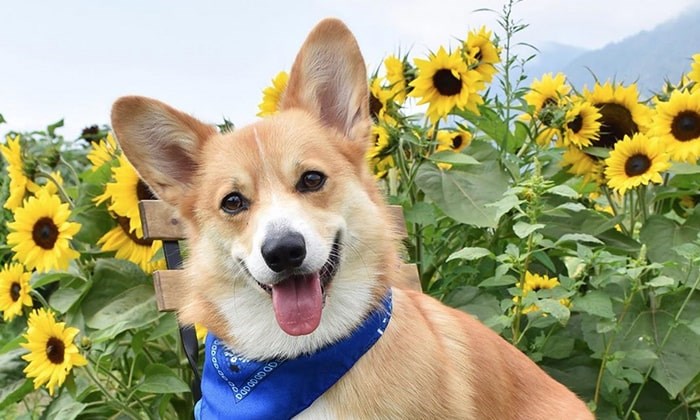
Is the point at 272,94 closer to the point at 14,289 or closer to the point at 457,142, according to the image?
the point at 457,142

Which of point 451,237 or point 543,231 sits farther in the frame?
point 451,237

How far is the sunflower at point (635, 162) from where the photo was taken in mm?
2840

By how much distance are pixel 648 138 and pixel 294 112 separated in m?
1.59

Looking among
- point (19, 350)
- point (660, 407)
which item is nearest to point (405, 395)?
point (660, 407)

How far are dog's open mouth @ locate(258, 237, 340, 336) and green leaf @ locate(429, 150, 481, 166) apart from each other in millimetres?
1172

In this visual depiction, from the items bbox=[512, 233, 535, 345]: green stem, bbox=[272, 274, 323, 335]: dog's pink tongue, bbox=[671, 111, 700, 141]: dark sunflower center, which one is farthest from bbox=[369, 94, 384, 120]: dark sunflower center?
bbox=[272, 274, 323, 335]: dog's pink tongue

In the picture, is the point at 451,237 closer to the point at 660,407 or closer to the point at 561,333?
the point at 561,333

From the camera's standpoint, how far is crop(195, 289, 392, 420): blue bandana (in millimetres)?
1979

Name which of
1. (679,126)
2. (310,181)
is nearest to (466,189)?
(679,126)

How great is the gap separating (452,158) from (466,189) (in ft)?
0.49

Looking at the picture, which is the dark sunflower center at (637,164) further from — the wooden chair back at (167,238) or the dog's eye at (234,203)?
the dog's eye at (234,203)

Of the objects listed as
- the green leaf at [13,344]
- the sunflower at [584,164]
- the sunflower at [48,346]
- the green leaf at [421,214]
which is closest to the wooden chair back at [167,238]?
the green leaf at [421,214]

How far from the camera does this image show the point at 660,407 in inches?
116

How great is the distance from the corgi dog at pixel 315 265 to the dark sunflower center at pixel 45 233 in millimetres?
761
